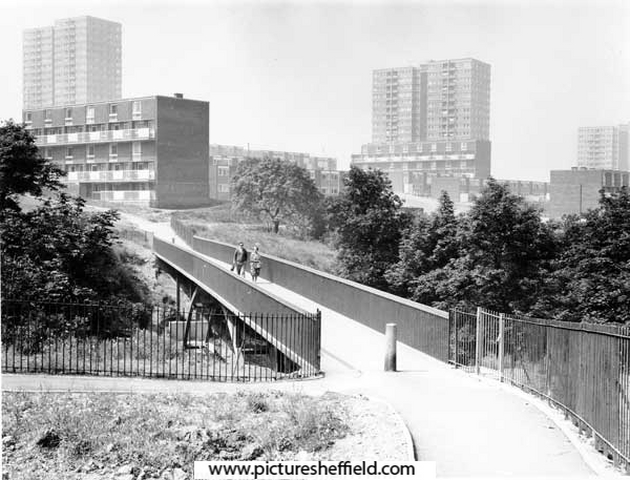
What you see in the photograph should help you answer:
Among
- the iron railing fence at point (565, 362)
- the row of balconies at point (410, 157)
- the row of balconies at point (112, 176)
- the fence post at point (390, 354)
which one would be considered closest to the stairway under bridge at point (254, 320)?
the fence post at point (390, 354)

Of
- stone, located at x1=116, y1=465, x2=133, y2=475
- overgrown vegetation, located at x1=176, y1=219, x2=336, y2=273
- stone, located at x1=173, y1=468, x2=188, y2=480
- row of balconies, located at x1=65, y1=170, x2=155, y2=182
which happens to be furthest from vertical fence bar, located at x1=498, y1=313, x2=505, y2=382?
row of balconies, located at x1=65, y1=170, x2=155, y2=182

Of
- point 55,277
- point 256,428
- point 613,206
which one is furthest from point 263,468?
point 613,206

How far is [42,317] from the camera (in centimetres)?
2156

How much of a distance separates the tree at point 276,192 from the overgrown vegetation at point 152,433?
230 ft

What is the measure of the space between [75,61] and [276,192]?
112m

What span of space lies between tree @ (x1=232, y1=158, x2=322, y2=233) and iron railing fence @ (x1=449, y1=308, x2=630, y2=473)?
2602 inches

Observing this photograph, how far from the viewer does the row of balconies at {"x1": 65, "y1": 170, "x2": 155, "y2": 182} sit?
88.2 metres

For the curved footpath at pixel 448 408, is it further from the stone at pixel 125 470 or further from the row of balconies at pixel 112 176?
the row of balconies at pixel 112 176

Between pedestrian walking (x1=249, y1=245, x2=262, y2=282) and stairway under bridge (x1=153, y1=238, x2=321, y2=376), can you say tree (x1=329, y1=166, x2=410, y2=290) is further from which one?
pedestrian walking (x1=249, y1=245, x2=262, y2=282)

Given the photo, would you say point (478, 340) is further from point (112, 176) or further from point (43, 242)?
point (112, 176)

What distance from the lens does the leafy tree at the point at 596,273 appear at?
29.2m

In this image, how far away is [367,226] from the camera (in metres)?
46.5

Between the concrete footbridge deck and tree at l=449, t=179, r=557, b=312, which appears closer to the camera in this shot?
the concrete footbridge deck

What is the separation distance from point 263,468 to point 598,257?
2519 cm
